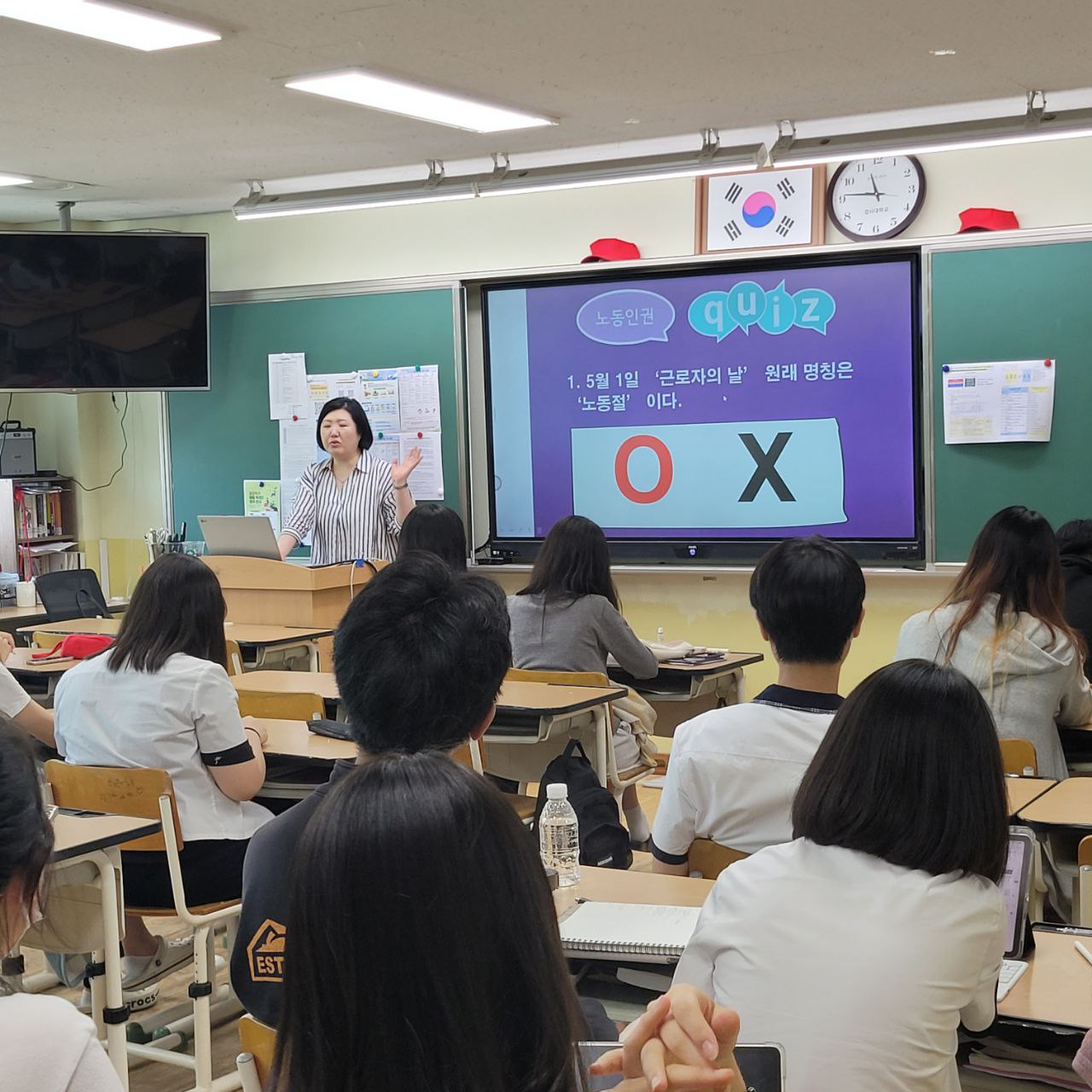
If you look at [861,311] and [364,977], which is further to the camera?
[861,311]

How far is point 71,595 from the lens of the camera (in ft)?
22.7

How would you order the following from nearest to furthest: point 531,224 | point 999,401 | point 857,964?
point 857,964 < point 999,401 < point 531,224

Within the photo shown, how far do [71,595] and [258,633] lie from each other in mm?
1365

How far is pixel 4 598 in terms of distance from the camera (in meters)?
7.29

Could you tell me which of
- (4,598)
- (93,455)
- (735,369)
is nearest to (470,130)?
(735,369)

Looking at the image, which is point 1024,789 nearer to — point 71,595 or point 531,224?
point 531,224

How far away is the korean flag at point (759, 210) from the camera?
21.5 feet

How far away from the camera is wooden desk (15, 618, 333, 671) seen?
5.92 metres

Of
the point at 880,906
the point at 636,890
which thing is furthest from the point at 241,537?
the point at 880,906

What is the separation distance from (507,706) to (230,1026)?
3.91ft

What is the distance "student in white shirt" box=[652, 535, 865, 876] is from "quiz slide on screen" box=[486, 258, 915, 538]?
3838mm

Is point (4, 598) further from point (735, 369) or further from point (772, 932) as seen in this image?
point (772, 932)

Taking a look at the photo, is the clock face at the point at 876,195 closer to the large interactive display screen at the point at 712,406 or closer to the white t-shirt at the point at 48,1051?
the large interactive display screen at the point at 712,406

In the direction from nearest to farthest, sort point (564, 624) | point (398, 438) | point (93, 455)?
point (564, 624) → point (398, 438) → point (93, 455)
